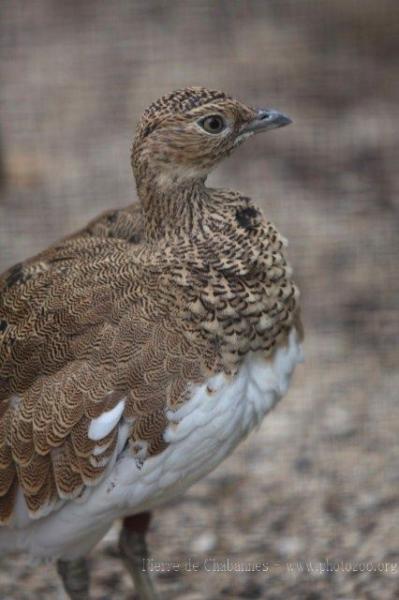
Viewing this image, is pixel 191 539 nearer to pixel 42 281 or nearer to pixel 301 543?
pixel 301 543

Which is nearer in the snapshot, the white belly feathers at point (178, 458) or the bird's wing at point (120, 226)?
the white belly feathers at point (178, 458)

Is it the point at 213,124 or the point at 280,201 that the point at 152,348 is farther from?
the point at 280,201

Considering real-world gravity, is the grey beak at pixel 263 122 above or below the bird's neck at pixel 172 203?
above

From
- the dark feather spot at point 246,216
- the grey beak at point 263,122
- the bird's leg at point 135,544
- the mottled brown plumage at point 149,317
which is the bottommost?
the bird's leg at point 135,544

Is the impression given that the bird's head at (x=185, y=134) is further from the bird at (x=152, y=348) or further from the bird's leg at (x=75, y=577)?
the bird's leg at (x=75, y=577)

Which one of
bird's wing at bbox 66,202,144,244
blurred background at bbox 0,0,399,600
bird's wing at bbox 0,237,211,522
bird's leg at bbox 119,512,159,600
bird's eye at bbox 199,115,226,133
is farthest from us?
blurred background at bbox 0,0,399,600

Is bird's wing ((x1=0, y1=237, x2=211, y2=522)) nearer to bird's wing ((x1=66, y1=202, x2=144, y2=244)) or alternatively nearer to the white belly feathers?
the white belly feathers

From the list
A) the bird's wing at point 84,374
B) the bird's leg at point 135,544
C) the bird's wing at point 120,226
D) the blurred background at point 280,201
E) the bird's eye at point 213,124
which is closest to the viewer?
the bird's wing at point 84,374

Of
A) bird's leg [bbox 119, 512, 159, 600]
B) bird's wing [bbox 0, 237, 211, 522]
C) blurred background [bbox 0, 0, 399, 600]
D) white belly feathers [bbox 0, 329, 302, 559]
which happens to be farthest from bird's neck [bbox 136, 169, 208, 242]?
blurred background [bbox 0, 0, 399, 600]

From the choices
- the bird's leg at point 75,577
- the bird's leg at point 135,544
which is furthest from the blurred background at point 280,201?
the bird's leg at point 75,577
